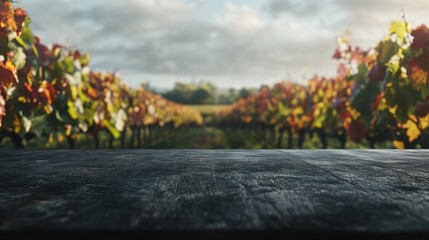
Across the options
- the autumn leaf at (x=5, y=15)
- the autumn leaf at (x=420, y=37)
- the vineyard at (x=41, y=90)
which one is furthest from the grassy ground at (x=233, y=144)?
the autumn leaf at (x=5, y=15)

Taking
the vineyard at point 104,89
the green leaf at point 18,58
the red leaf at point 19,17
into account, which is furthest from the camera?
the vineyard at point 104,89

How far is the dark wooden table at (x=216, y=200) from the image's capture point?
35.1 inches

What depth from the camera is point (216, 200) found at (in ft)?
3.74

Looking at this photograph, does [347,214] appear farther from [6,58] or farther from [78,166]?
[6,58]

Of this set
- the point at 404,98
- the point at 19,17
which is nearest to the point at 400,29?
the point at 404,98

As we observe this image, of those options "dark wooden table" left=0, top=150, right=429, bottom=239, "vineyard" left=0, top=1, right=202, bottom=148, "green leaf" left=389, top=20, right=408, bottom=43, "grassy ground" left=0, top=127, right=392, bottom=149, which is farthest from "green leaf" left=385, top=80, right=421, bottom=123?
"grassy ground" left=0, top=127, right=392, bottom=149

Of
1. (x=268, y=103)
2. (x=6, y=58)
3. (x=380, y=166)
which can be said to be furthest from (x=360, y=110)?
(x=268, y=103)

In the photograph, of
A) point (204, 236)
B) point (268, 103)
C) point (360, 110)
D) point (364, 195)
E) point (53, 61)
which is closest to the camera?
point (204, 236)

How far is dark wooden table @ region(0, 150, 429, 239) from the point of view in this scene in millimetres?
891

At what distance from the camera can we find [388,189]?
1.31 meters

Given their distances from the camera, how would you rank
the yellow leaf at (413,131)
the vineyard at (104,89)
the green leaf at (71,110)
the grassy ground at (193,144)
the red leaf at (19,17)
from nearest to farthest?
the red leaf at (19,17) < the vineyard at (104,89) < the yellow leaf at (413,131) < the green leaf at (71,110) < the grassy ground at (193,144)

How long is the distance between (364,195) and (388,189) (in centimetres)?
14

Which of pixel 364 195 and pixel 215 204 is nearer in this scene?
pixel 215 204

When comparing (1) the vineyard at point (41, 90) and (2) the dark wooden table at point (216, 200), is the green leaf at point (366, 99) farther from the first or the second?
(1) the vineyard at point (41, 90)
